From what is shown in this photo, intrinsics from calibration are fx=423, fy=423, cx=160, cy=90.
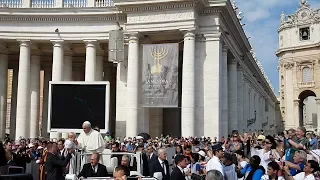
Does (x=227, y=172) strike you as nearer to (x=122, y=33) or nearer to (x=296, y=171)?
(x=296, y=171)

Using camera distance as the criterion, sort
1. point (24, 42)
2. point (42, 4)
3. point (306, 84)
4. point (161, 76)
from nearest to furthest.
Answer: point (161, 76), point (24, 42), point (42, 4), point (306, 84)

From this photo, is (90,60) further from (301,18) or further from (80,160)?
(301,18)

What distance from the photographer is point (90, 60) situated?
1224 inches

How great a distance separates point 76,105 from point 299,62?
63295 mm

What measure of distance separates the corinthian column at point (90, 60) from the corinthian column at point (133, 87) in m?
3.37

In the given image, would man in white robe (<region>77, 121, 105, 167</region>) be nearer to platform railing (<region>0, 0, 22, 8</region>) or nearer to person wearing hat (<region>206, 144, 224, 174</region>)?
person wearing hat (<region>206, 144, 224, 174</region>)

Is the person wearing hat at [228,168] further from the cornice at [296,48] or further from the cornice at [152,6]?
the cornice at [296,48]

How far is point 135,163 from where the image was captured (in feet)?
34.0

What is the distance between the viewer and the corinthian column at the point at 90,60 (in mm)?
30891

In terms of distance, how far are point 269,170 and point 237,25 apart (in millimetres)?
29561

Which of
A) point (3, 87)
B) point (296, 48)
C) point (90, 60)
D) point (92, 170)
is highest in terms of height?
point (296, 48)

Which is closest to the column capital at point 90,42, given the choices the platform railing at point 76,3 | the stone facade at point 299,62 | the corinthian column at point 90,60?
the corinthian column at point 90,60

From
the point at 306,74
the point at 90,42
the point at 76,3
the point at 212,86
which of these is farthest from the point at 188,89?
the point at 306,74

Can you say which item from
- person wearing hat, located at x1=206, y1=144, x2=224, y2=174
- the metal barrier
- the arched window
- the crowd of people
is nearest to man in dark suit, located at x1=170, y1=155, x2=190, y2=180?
the crowd of people
